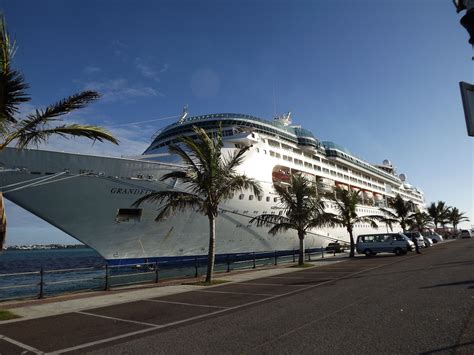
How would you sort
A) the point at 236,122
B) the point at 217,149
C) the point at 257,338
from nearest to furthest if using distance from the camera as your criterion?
1. the point at 257,338
2. the point at 217,149
3. the point at 236,122

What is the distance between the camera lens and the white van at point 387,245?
87.5ft

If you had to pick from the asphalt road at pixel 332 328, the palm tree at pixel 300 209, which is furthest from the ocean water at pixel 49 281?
the palm tree at pixel 300 209

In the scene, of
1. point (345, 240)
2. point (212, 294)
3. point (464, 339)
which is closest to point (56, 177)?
point (212, 294)

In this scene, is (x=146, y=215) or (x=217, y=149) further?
(x=146, y=215)

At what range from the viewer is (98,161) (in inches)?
690

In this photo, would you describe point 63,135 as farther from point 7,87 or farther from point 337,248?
point 337,248

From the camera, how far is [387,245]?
2736 cm

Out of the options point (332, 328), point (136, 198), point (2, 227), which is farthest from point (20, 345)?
point (136, 198)

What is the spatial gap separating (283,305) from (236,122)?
78.8 feet

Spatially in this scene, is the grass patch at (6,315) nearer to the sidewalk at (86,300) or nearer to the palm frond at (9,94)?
the sidewalk at (86,300)

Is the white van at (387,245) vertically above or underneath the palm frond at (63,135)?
underneath

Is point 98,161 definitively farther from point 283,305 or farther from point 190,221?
point 283,305

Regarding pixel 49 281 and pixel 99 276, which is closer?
pixel 49 281

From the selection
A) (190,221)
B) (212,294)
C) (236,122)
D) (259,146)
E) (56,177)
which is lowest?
(212,294)
